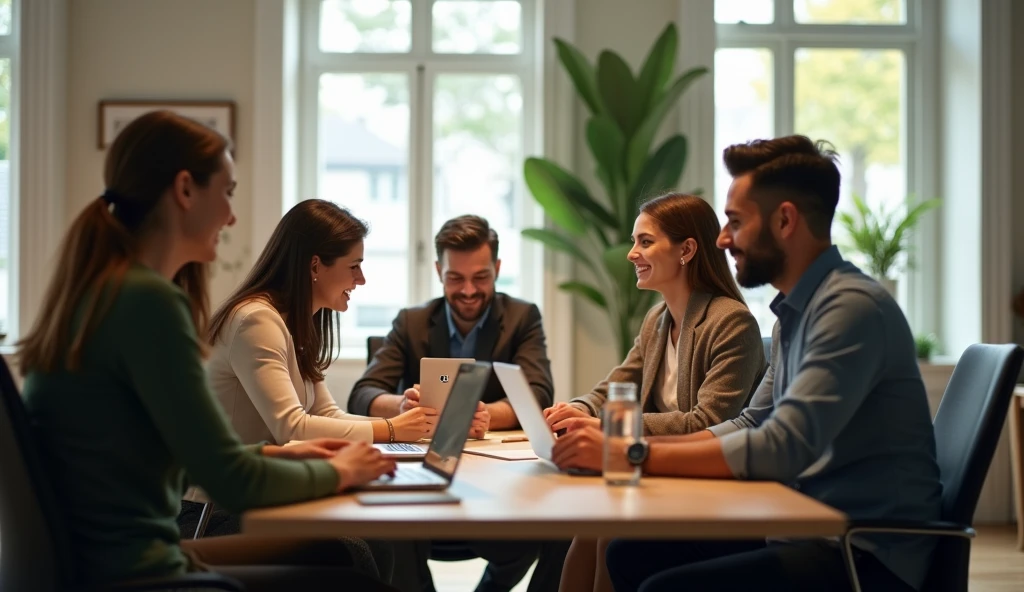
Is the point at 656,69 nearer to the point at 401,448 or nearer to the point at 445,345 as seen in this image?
the point at 445,345

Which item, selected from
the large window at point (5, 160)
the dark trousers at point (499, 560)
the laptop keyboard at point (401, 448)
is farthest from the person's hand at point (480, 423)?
the large window at point (5, 160)

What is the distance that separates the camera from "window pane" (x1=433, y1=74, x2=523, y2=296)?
4.93 metres

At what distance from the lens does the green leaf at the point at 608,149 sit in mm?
4250

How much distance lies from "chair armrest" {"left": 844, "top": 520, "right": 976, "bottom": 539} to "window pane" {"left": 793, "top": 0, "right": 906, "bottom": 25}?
383 cm

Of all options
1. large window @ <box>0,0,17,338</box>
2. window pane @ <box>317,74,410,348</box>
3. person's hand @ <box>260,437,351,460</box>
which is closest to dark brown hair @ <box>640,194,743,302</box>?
person's hand @ <box>260,437,351,460</box>

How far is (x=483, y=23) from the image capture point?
4.90 metres

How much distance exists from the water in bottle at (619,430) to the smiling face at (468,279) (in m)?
1.52

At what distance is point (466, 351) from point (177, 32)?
2.47 m

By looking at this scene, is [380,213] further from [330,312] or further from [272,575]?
[272,575]

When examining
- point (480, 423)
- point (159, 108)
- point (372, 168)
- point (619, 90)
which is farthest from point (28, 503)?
point (372, 168)

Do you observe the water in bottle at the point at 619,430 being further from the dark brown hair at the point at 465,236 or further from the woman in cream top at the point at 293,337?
the dark brown hair at the point at 465,236

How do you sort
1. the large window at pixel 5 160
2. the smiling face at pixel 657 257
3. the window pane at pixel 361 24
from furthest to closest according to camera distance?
the window pane at pixel 361 24
the large window at pixel 5 160
the smiling face at pixel 657 257

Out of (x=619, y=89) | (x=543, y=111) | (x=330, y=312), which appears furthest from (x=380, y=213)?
(x=330, y=312)

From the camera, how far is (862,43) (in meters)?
4.95
